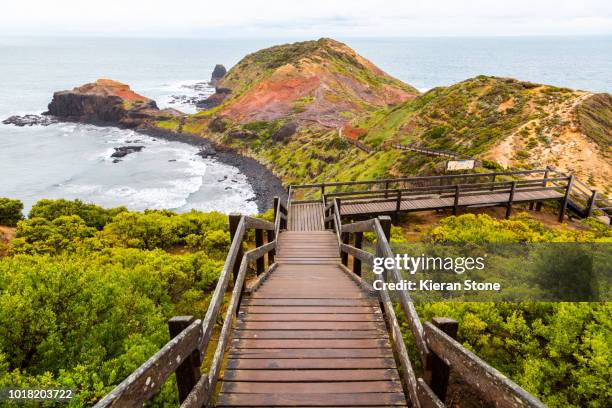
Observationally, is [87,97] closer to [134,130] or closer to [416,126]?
[134,130]

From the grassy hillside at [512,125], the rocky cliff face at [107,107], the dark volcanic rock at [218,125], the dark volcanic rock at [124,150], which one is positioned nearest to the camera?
the grassy hillside at [512,125]

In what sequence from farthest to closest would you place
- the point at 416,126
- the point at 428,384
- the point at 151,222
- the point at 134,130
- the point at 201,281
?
1. the point at 134,130
2. the point at 416,126
3. the point at 151,222
4. the point at 201,281
5. the point at 428,384

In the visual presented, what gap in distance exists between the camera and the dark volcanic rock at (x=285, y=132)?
56750mm

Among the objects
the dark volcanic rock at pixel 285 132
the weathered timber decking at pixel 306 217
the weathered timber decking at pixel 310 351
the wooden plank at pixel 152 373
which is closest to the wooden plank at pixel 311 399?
the weathered timber decking at pixel 310 351

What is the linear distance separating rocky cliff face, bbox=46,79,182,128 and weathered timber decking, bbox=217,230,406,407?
7866 cm

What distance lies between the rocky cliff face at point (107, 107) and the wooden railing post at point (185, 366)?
80547mm

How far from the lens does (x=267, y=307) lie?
5.59 meters

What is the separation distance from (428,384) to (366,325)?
1.88 metres

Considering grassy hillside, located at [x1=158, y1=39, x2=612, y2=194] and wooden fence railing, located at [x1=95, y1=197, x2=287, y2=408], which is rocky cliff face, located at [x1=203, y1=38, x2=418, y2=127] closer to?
grassy hillside, located at [x1=158, y1=39, x2=612, y2=194]

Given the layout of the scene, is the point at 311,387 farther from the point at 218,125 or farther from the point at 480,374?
the point at 218,125

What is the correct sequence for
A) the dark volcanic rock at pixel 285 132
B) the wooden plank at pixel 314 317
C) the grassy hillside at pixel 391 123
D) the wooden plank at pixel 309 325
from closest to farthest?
the wooden plank at pixel 309 325
the wooden plank at pixel 314 317
the grassy hillside at pixel 391 123
the dark volcanic rock at pixel 285 132

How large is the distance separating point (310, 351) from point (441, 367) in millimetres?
1840

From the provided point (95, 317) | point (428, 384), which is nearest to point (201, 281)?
point (95, 317)

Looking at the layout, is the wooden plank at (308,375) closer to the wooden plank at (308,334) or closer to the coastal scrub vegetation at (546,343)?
the wooden plank at (308,334)
